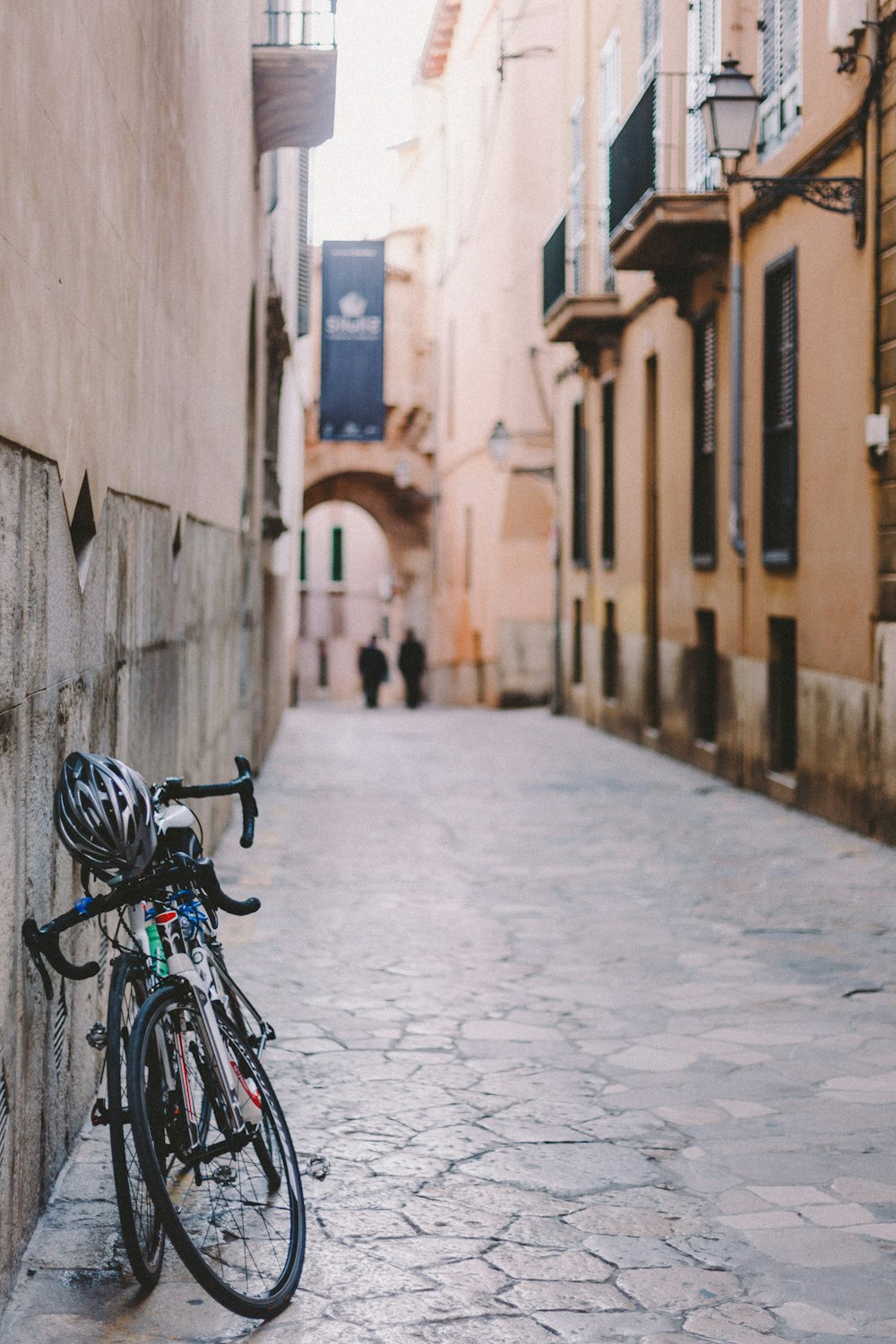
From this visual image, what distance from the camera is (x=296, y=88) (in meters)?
13.7

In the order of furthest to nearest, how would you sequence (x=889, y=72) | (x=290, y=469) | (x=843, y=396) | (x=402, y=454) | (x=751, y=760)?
(x=402, y=454) < (x=290, y=469) < (x=751, y=760) < (x=843, y=396) < (x=889, y=72)

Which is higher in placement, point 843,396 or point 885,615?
point 843,396

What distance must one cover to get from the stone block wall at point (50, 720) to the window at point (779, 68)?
8195 mm

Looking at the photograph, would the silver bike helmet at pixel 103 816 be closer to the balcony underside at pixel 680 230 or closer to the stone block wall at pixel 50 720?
the stone block wall at pixel 50 720

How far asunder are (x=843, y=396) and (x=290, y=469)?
56.0ft

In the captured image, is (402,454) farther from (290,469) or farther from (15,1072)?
(15,1072)

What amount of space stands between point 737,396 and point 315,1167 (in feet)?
36.9

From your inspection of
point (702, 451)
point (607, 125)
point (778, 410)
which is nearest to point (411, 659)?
point (607, 125)

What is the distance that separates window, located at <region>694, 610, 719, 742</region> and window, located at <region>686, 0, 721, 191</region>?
421 cm

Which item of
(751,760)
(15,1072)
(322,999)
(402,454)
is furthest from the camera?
(402,454)

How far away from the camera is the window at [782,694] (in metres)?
14.1

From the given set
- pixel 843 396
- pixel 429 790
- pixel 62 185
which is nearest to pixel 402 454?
pixel 429 790

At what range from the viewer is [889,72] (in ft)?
36.1

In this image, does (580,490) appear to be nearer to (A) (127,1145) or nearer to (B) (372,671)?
(B) (372,671)
